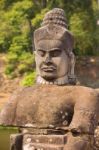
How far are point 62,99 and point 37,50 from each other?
45cm

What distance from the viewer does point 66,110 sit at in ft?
13.1

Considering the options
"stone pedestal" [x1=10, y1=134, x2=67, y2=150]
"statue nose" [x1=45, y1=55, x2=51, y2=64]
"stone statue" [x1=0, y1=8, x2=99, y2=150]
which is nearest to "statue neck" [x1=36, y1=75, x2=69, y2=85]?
"stone statue" [x1=0, y1=8, x2=99, y2=150]

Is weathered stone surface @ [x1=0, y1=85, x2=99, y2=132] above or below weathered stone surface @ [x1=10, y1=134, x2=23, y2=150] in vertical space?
above

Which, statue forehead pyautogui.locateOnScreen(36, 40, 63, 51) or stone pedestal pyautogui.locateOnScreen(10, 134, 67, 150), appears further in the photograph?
statue forehead pyautogui.locateOnScreen(36, 40, 63, 51)

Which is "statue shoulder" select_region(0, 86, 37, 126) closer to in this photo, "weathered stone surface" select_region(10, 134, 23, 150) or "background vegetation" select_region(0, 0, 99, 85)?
"weathered stone surface" select_region(10, 134, 23, 150)

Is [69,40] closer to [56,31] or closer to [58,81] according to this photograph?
[56,31]

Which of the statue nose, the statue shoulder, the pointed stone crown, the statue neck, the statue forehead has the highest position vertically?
the pointed stone crown

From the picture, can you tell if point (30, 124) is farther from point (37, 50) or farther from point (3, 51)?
point (3, 51)

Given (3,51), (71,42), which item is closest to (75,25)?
(3,51)

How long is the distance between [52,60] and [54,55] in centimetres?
4

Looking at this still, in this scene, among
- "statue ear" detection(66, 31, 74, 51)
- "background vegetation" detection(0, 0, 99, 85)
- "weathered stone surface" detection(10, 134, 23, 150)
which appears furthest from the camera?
"background vegetation" detection(0, 0, 99, 85)

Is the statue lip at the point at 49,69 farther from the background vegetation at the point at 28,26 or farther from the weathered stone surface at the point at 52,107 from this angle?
the background vegetation at the point at 28,26

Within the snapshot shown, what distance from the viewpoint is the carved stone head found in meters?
4.19

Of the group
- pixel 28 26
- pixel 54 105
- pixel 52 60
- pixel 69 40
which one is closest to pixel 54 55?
pixel 52 60
